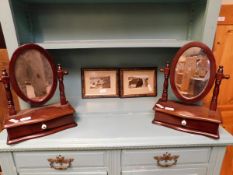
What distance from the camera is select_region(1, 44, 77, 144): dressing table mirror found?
891 mm

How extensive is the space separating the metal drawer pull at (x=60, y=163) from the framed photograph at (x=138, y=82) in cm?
59

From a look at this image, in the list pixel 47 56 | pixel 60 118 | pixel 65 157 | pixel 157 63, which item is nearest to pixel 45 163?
pixel 65 157

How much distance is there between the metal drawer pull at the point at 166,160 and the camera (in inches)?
36.9

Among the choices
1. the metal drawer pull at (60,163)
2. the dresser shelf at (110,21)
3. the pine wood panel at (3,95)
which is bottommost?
the metal drawer pull at (60,163)

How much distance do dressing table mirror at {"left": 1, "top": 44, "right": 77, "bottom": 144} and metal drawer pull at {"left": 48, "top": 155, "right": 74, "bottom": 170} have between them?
140 millimetres

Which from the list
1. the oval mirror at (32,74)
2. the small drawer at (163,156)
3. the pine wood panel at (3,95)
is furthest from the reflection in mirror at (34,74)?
the small drawer at (163,156)

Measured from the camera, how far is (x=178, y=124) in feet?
3.19

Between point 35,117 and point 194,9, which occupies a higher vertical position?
point 194,9

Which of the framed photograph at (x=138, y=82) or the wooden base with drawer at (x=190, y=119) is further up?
the framed photograph at (x=138, y=82)

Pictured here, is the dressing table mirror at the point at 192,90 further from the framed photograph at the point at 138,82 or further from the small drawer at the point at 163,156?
the framed photograph at the point at 138,82

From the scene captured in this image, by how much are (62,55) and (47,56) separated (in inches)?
11.3

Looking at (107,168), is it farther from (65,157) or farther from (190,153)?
(190,153)

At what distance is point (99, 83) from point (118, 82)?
0.14m

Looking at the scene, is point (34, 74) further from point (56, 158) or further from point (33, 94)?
point (56, 158)
